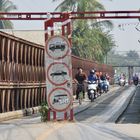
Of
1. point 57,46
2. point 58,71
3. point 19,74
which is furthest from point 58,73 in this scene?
point 19,74

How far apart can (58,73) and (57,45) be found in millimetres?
679

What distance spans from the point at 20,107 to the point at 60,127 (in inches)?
426

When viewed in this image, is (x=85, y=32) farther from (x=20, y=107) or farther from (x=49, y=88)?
(x=49, y=88)

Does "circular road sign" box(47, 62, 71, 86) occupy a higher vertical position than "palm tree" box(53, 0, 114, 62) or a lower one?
lower

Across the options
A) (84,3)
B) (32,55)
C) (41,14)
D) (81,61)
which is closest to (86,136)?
(41,14)

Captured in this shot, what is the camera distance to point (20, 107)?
2561 centimetres

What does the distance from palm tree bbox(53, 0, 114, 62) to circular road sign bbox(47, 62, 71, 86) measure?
44.4 metres

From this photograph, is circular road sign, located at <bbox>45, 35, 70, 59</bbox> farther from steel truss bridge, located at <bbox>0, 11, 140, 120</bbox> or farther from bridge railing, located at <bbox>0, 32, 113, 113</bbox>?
bridge railing, located at <bbox>0, 32, 113, 113</bbox>

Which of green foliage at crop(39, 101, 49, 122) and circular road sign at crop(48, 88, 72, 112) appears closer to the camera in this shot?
circular road sign at crop(48, 88, 72, 112)

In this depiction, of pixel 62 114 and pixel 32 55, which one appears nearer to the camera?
pixel 62 114

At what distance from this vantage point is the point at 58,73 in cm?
1630

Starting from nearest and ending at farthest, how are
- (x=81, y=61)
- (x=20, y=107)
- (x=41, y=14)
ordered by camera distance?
(x=41, y=14) < (x=20, y=107) < (x=81, y=61)

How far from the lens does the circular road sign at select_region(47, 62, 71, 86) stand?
637 inches

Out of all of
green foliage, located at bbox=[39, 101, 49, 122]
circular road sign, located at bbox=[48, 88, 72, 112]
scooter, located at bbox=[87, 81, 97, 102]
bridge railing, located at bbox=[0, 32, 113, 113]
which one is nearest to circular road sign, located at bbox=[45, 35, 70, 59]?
circular road sign, located at bbox=[48, 88, 72, 112]
